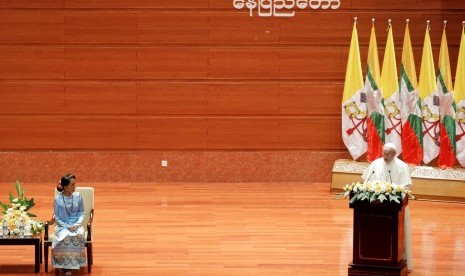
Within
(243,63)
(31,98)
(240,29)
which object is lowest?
(31,98)

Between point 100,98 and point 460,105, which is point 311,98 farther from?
point 100,98

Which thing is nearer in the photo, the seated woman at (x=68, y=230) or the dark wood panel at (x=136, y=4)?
the seated woman at (x=68, y=230)

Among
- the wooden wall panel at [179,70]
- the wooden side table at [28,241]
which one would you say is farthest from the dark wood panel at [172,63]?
the wooden side table at [28,241]

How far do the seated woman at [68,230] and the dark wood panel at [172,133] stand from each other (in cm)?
489

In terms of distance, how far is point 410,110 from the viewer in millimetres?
13203

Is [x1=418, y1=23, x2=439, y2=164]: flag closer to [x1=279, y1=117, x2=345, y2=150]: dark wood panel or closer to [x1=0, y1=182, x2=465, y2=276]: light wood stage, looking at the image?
[x1=0, y1=182, x2=465, y2=276]: light wood stage

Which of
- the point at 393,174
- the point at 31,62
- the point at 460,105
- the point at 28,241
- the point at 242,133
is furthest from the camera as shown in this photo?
the point at 242,133

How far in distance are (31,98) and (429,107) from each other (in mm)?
5473

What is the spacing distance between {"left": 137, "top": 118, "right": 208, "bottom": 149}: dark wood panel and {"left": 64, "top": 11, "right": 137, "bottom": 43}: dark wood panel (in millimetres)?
1231

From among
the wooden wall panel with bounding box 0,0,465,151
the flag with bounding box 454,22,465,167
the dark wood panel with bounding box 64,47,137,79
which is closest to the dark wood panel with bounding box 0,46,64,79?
the wooden wall panel with bounding box 0,0,465,151

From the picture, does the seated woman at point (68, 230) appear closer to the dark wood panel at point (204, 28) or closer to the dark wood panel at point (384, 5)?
the dark wood panel at point (204, 28)

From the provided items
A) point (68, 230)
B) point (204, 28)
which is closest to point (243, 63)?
point (204, 28)

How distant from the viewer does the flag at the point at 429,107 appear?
13117 millimetres

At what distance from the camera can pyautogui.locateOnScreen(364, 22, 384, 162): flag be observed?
43.2 feet
